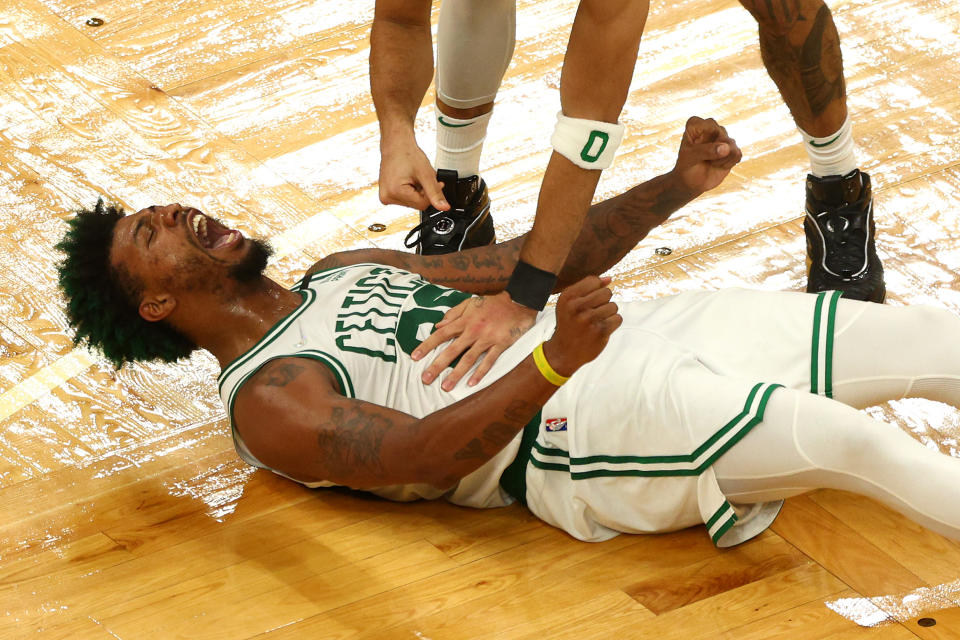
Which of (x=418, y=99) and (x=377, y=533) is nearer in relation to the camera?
(x=377, y=533)

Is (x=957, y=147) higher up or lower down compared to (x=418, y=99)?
lower down

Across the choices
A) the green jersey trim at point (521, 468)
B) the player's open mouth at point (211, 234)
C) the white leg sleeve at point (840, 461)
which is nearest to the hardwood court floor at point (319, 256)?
the green jersey trim at point (521, 468)

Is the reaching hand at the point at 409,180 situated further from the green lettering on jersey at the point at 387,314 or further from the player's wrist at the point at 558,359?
the player's wrist at the point at 558,359

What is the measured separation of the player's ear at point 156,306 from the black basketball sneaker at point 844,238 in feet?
4.01

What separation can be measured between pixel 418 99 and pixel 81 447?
837mm

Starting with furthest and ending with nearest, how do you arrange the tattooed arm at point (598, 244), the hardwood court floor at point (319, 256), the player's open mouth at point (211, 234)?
1. the tattooed arm at point (598, 244)
2. the player's open mouth at point (211, 234)
3. the hardwood court floor at point (319, 256)

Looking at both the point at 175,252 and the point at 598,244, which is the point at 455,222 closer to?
the point at 598,244

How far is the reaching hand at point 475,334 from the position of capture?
1.93 meters

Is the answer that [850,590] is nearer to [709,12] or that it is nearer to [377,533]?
[377,533]

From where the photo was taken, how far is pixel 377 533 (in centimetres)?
193

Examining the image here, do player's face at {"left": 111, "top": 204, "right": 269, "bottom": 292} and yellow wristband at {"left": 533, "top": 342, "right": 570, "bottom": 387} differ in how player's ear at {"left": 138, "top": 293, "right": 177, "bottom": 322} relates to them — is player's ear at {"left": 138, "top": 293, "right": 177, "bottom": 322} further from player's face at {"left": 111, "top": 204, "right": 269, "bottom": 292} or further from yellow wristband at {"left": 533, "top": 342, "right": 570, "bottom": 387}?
yellow wristband at {"left": 533, "top": 342, "right": 570, "bottom": 387}

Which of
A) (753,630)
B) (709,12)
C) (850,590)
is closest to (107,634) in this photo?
(753,630)

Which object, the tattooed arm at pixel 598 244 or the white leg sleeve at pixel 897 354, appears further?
the tattooed arm at pixel 598 244

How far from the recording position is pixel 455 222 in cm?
255
